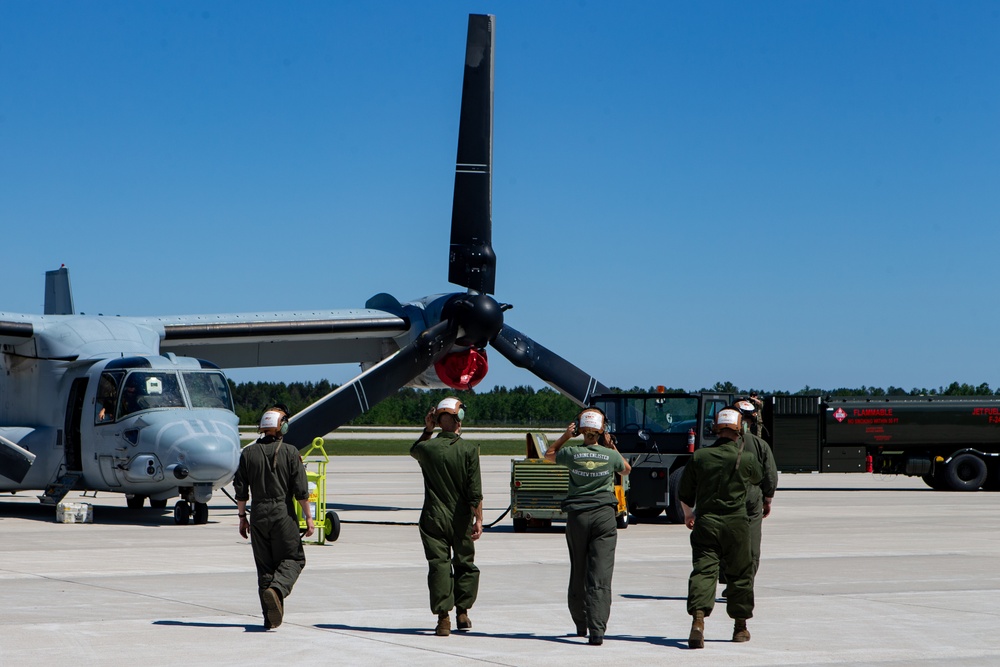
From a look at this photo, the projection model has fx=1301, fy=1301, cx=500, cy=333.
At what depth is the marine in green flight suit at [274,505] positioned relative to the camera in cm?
948

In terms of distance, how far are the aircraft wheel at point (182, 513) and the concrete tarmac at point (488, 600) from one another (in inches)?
13.9

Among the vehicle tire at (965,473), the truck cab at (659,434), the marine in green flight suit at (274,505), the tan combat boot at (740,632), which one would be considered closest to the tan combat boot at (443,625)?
the marine in green flight suit at (274,505)

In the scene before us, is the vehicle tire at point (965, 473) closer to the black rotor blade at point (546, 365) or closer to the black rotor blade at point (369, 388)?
the black rotor blade at point (546, 365)

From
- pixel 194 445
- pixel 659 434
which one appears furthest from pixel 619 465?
pixel 659 434

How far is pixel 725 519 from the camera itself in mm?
9133

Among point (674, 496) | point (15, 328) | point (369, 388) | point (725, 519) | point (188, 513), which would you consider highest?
point (15, 328)

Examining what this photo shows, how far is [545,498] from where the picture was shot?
1861 centimetres

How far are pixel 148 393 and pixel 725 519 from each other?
12264 millimetres

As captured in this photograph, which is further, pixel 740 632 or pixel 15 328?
pixel 15 328

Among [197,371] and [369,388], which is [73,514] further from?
[369,388]

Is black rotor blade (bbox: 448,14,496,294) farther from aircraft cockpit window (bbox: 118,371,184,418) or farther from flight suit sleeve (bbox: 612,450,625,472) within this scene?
flight suit sleeve (bbox: 612,450,625,472)

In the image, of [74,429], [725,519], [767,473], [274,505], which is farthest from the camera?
[74,429]

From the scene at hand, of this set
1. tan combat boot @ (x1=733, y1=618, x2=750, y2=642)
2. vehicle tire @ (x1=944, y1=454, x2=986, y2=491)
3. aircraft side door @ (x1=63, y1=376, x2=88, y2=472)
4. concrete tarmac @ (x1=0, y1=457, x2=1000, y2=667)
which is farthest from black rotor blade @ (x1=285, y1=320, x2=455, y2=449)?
vehicle tire @ (x1=944, y1=454, x2=986, y2=491)

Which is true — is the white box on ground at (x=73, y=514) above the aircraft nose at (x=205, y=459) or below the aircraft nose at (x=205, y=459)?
below
